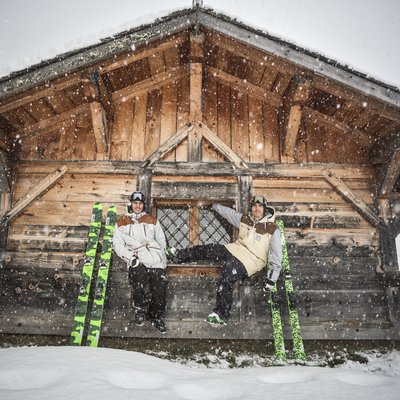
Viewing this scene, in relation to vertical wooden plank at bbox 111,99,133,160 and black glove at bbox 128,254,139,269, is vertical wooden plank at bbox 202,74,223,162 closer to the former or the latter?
vertical wooden plank at bbox 111,99,133,160

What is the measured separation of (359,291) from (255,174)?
2.50 metres

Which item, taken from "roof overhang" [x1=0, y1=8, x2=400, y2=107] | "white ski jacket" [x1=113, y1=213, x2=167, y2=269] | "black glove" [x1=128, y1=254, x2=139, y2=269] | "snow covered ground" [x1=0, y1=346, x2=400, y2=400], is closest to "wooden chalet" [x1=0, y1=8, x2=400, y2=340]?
"roof overhang" [x1=0, y1=8, x2=400, y2=107]

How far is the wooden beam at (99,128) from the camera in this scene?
537 centimetres

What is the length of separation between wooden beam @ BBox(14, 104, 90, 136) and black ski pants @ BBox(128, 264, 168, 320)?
3113mm

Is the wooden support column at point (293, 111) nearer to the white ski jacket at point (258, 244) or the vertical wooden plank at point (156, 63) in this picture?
the white ski jacket at point (258, 244)

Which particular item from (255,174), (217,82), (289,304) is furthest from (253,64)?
(289,304)

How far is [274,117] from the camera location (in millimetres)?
6055

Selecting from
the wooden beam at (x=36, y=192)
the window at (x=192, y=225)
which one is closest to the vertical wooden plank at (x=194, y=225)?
the window at (x=192, y=225)

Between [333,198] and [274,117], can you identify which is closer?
[333,198]

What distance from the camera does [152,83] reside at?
6.17 m

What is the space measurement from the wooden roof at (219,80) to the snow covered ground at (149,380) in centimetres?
365

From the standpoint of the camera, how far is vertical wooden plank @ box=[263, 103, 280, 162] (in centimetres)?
581

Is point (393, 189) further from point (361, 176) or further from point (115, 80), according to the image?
point (115, 80)

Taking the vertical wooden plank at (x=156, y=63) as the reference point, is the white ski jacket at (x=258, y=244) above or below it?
below
